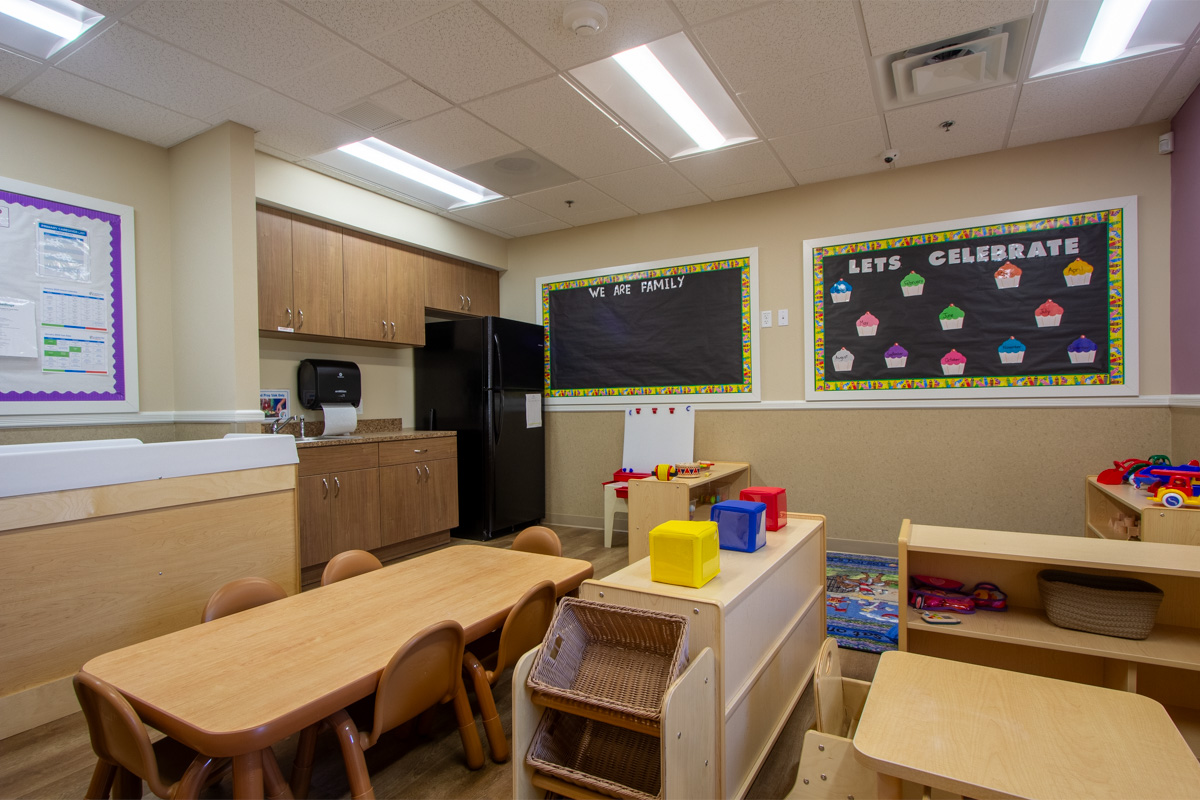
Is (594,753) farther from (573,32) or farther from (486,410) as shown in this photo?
(486,410)

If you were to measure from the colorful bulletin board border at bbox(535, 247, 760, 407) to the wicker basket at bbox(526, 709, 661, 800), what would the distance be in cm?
326

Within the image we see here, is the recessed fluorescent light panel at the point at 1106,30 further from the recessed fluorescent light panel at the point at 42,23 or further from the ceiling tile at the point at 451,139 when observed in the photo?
the recessed fluorescent light panel at the point at 42,23

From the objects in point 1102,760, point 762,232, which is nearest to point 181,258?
point 762,232

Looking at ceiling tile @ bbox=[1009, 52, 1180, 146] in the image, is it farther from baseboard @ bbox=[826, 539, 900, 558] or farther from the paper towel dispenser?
the paper towel dispenser

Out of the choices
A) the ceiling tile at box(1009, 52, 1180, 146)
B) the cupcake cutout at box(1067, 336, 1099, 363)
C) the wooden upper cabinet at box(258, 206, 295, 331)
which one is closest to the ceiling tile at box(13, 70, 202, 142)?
the wooden upper cabinet at box(258, 206, 295, 331)

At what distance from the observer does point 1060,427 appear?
3551mm

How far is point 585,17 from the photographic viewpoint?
2.30 meters

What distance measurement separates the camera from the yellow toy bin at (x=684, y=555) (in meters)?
1.52

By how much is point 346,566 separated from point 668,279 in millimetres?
3354

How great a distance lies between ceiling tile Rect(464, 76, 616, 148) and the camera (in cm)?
290

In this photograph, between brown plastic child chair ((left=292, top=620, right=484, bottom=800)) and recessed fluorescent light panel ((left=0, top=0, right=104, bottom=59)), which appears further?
recessed fluorescent light panel ((left=0, top=0, right=104, bottom=59))

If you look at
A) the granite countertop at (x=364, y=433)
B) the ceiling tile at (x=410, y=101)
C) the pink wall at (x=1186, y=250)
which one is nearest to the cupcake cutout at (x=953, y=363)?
the pink wall at (x=1186, y=250)

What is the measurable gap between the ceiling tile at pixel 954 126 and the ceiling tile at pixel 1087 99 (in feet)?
0.28

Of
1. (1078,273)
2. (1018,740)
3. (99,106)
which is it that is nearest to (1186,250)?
(1078,273)
